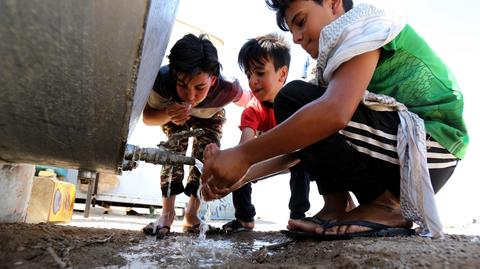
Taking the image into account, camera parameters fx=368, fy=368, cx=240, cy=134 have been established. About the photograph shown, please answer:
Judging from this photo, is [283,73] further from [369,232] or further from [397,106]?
[369,232]

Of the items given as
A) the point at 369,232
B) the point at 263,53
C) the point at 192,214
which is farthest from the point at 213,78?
the point at 369,232

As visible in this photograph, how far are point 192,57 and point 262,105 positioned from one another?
49 centimetres

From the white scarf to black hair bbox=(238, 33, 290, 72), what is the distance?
96cm

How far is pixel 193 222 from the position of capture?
2.19m

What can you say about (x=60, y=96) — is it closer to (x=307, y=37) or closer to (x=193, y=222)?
(x=307, y=37)

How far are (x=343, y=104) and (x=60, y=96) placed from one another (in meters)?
0.71

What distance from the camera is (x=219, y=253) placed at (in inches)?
48.1

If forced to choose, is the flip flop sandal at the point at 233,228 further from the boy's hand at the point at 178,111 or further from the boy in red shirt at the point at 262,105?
the boy's hand at the point at 178,111

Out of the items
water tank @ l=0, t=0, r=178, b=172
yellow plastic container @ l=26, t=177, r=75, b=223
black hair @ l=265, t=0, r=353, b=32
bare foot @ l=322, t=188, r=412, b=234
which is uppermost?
black hair @ l=265, t=0, r=353, b=32

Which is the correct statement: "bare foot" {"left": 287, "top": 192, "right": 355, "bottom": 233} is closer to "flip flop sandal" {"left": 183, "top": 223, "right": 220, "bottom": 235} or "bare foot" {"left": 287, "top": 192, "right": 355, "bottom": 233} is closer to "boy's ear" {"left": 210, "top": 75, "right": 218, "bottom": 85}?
"flip flop sandal" {"left": 183, "top": 223, "right": 220, "bottom": 235}

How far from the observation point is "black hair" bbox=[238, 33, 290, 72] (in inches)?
84.3

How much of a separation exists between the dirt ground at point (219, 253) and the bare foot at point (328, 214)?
69 mm

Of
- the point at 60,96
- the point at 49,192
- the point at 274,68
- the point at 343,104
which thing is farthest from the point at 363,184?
the point at 49,192

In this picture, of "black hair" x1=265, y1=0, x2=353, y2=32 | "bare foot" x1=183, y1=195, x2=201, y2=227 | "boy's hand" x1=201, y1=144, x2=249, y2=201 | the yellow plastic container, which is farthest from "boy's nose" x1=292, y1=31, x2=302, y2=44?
the yellow plastic container
